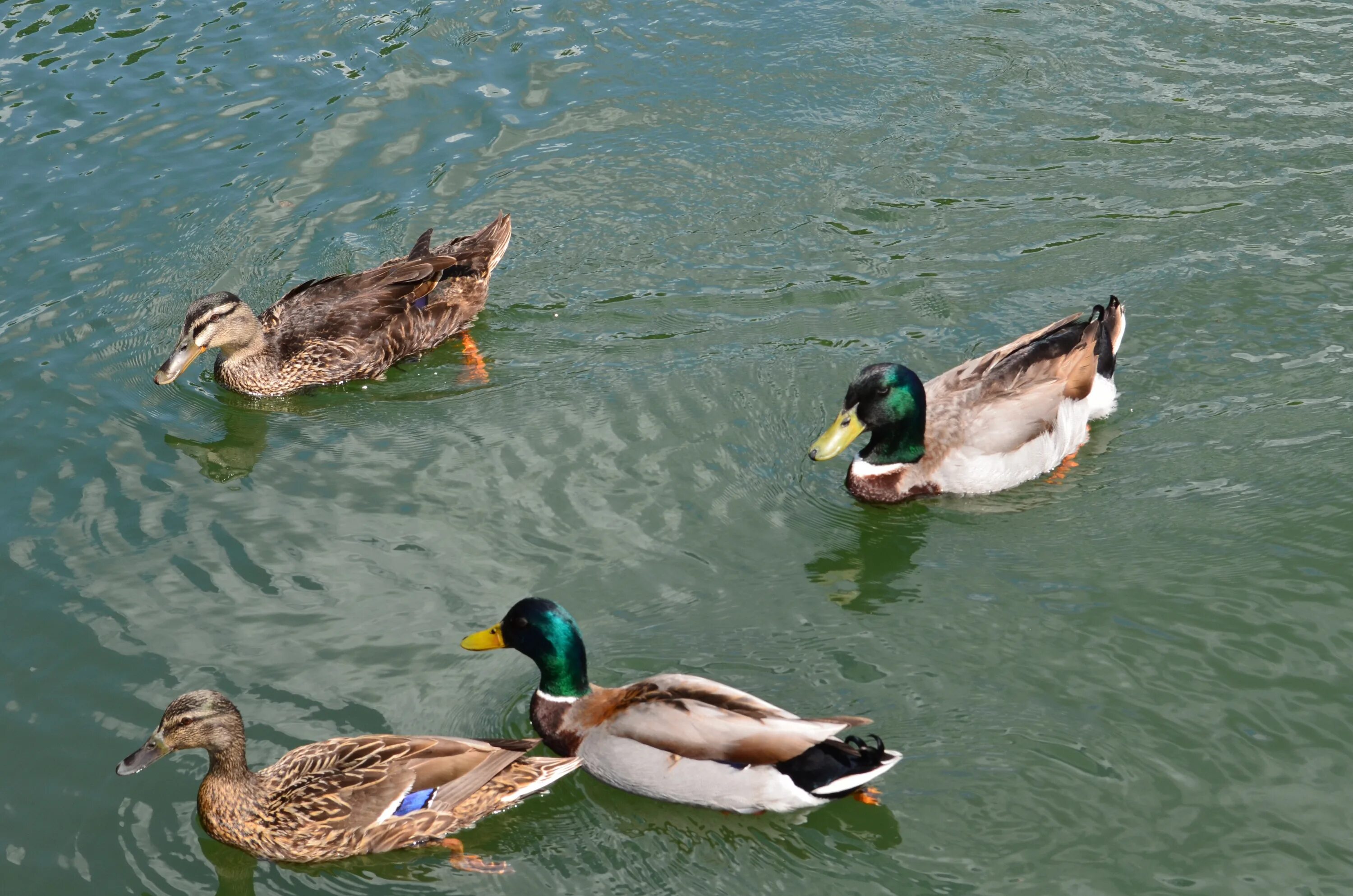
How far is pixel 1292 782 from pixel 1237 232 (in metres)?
5.79

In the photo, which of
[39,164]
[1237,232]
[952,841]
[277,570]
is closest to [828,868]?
[952,841]

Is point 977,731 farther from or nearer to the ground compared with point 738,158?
nearer to the ground

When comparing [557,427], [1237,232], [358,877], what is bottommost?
[358,877]

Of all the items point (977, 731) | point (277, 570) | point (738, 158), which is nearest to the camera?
point (977, 731)

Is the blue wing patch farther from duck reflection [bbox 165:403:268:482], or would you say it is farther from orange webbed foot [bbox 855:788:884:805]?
duck reflection [bbox 165:403:268:482]

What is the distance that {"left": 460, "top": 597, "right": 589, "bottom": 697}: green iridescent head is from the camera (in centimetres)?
709

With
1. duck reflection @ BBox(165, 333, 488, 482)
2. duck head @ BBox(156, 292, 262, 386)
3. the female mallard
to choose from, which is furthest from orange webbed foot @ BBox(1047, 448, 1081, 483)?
duck head @ BBox(156, 292, 262, 386)

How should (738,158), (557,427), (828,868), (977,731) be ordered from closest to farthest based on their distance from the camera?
(828,868) < (977,731) < (557,427) < (738,158)

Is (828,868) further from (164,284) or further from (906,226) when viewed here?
(164,284)

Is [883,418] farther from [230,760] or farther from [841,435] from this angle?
[230,760]

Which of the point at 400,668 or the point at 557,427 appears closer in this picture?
the point at 400,668

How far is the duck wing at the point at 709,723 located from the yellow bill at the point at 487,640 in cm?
69

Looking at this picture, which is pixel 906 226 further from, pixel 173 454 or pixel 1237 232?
pixel 173 454

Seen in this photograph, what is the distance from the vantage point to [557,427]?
32.1 ft
